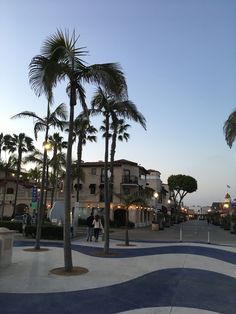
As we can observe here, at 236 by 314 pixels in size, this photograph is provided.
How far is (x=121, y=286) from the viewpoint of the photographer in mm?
8938

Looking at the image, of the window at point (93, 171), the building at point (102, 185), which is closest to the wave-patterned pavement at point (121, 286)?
the building at point (102, 185)

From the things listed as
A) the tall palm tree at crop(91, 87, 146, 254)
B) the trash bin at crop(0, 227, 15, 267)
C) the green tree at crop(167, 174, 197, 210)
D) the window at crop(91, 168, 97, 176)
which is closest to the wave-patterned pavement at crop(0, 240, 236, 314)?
the trash bin at crop(0, 227, 15, 267)

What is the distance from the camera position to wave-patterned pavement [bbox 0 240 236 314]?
7.11m

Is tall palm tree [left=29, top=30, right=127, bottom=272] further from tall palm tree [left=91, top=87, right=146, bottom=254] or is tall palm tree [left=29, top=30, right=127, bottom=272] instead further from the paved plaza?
tall palm tree [left=91, top=87, right=146, bottom=254]

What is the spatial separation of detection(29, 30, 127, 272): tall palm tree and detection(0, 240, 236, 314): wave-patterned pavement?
1.46m

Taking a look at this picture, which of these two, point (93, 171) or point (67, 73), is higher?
point (93, 171)

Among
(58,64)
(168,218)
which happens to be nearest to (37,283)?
(58,64)

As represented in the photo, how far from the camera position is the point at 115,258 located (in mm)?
13922

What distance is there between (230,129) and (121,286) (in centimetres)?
1168

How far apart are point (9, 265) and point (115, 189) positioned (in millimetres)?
37680

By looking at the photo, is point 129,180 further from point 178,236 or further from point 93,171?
point 178,236

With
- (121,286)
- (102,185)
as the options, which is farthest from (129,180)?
(121,286)

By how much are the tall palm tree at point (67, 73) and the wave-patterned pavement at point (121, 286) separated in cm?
146

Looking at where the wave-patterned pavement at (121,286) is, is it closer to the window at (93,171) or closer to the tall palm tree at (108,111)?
the tall palm tree at (108,111)
